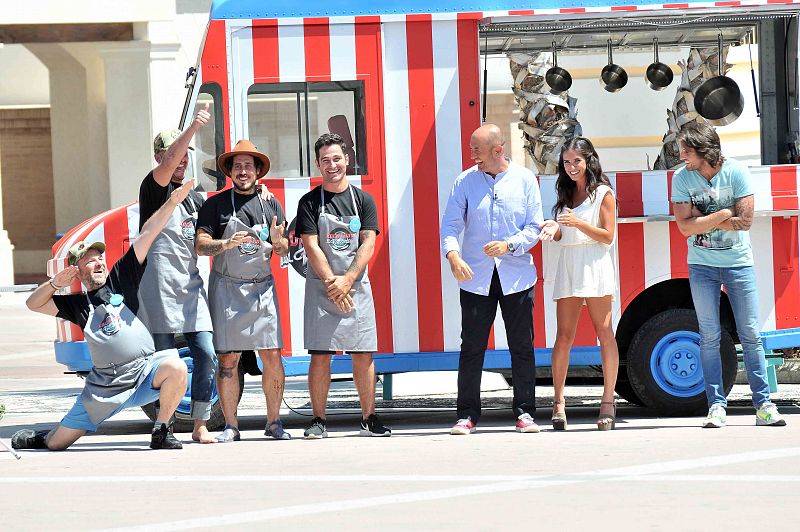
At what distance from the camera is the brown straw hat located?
859 centimetres

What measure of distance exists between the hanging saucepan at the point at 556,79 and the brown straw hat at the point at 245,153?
2958 millimetres

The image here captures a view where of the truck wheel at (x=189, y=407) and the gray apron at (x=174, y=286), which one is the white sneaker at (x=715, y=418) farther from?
the gray apron at (x=174, y=286)

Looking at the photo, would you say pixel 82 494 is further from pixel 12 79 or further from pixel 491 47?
pixel 12 79

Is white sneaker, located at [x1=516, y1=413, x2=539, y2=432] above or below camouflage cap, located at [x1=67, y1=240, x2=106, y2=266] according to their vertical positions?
below

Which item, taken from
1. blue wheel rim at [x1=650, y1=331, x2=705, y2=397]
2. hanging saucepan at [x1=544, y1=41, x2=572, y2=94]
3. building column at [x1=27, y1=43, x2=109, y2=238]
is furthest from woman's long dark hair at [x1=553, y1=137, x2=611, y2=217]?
building column at [x1=27, y1=43, x2=109, y2=238]

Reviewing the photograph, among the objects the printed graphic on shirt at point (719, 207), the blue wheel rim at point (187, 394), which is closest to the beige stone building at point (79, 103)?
the blue wheel rim at point (187, 394)

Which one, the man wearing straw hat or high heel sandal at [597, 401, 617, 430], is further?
high heel sandal at [597, 401, 617, 430]

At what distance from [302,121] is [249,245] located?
1.04 metres

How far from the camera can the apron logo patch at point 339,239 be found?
28.3 feet

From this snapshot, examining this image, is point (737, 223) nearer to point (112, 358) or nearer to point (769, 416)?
point (769, 416)

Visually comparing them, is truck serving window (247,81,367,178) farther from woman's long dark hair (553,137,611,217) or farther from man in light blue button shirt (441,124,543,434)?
woman's long dark hair (553,137,611,217)

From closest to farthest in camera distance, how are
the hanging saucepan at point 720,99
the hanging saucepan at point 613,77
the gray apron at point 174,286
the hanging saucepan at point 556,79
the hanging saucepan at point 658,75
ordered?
1. the gray apron at point 174,286
2. the hanging saucepan at point 720,99
3. the hanging saucepan at point 556,79
4. the hanging saucepan at point 658,75
5. the hanging saucepan at point 613,77

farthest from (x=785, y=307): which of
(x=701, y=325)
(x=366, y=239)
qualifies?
(x=366, y=239)

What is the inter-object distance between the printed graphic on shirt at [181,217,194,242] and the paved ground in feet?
4.31
